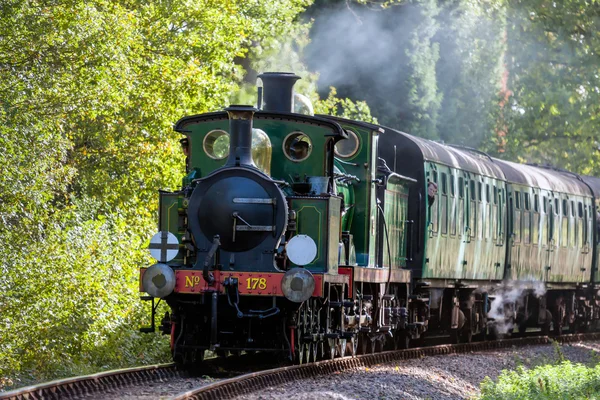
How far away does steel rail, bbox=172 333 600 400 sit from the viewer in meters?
10.7

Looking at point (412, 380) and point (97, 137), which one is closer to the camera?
point (412, 380)

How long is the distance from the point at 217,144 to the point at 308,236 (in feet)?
5.62

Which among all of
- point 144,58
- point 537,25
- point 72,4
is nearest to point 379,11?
point 537,25

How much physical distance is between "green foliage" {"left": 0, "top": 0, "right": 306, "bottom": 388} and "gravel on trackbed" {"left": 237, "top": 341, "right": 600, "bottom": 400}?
318cm

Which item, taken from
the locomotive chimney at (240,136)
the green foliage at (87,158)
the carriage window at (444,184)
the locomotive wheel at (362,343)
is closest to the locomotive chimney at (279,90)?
the locomotive chimney at (240,136)

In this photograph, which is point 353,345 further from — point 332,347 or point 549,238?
point 549,238

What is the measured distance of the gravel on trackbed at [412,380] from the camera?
1145cm

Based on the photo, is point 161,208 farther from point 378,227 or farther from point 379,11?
point 379,11

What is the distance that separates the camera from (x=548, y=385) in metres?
12.7

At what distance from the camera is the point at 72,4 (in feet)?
54.2

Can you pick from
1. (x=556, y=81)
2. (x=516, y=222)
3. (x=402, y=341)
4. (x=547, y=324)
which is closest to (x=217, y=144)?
(x=402, y=341)

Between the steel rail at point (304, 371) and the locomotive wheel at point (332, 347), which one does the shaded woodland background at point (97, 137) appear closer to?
the locomotive wheel at point (332, 347)

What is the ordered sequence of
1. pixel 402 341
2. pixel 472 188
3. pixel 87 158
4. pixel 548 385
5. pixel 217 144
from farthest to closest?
1. pixel 87 158
2. pixel 472 188
3. pixel 402 341
4. pixel 217 144
5. pixel 548 385

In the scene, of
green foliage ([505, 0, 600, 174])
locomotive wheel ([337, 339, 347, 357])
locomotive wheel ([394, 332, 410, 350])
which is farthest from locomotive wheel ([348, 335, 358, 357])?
green foliage ([505, 0, 600, 174])
